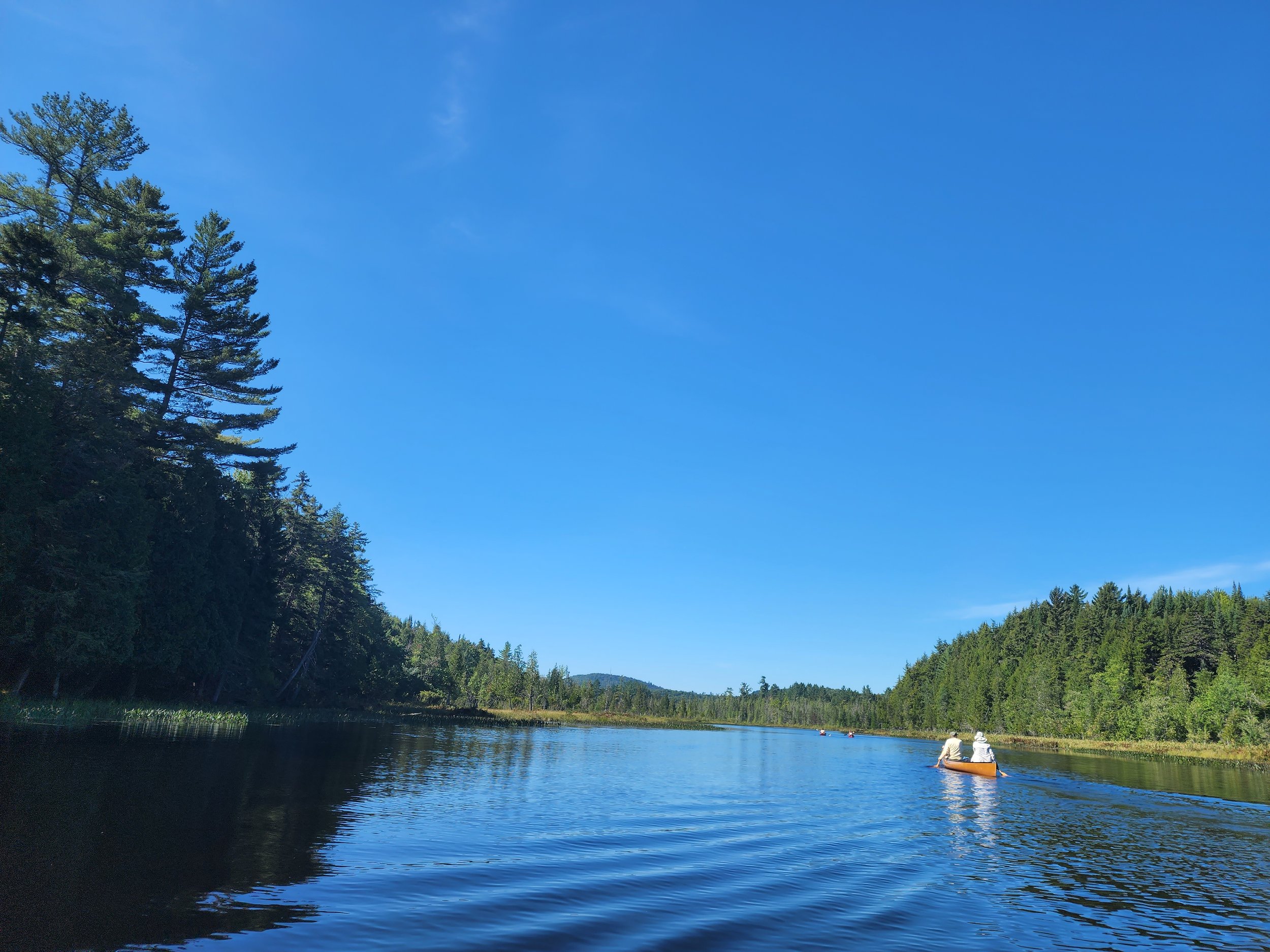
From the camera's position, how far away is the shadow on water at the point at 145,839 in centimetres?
1026

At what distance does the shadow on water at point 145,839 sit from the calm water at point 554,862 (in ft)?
0.25

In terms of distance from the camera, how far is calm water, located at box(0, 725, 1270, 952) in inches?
453

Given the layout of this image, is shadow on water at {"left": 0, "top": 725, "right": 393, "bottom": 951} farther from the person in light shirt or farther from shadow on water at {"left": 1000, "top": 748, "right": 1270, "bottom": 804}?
shadow on water at {"left": 1000, "top": 748, "right": 1270, "bottom": 804}

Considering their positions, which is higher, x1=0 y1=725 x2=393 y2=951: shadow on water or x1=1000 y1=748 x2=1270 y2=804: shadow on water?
x1=0 y1=725 x2=393 y2=951: shadow on water

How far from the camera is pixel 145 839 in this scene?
15.0m

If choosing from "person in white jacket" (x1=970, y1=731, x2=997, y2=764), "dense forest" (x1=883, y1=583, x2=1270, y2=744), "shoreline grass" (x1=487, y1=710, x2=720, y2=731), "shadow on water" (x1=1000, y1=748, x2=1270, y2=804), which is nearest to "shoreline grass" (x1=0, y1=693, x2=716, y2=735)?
"shoreline grass" (x1=487, y1=710, x2=720, y2=731)

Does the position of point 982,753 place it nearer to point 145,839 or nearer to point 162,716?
point 145,839

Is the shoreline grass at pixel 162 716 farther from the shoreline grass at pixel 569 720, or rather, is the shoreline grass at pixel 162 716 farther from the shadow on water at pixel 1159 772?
the shadow on water at pixel 1159 772

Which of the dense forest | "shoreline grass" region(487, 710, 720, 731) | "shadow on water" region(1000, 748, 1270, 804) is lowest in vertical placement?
"shoreline grass" region(487, 710, 720, 731)

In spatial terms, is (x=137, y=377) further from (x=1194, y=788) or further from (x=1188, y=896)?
(x=1194, y=788)

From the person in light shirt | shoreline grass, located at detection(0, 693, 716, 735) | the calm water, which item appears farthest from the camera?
the person in light shirt

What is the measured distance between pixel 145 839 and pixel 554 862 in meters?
8.97

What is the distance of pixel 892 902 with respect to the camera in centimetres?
1596

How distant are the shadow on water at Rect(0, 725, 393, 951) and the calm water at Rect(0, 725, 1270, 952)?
3.0 inches
